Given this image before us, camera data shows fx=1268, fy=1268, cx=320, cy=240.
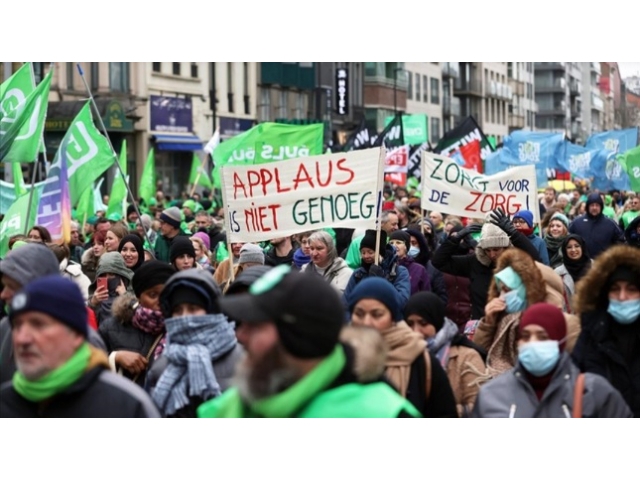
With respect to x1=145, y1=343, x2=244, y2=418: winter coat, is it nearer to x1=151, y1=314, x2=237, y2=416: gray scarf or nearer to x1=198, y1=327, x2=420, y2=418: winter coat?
x1=151, y1=314, x2=237, y2=416: gray scarf

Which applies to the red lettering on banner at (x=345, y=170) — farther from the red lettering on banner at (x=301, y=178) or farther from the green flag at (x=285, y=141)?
the green flag at (x=285, y=141)

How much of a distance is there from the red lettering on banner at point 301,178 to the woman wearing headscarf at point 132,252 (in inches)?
55.7

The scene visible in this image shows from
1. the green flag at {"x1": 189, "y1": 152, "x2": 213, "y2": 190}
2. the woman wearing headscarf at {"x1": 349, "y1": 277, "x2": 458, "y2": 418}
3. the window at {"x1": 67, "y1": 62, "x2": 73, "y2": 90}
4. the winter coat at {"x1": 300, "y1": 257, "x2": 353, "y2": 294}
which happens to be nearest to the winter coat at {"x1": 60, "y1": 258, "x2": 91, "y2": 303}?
the winter coat at {"x1": 300, "y1": 257, "x2": 353, "y2": 294}

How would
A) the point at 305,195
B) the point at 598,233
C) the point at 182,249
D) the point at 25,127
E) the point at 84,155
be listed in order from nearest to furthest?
1. the point at 182,249
2. the point at 305,195
3. the point at 25,127
4. the point at 598,233
5. the point at 84,155

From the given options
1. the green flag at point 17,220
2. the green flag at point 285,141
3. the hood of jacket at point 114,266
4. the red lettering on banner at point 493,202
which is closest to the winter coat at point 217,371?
the hood of jacket at point 114,266

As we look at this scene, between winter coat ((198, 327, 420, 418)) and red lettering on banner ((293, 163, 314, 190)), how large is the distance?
6593 millimetres

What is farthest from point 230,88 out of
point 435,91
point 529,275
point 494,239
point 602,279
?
point 602,279

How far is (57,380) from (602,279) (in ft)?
9.86

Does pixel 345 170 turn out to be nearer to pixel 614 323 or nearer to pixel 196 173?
pixel 614 323

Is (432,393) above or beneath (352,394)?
beneath

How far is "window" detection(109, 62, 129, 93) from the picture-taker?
44375mm

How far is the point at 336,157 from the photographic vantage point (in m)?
10.4

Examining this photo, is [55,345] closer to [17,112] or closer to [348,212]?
[348,212]

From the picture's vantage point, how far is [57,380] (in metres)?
4.06
